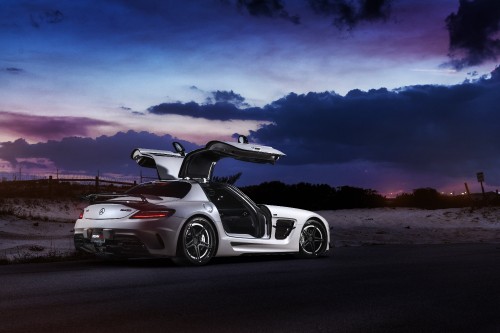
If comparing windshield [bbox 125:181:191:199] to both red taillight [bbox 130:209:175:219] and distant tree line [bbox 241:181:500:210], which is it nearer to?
red taillight [bbox 130:209:175:219]

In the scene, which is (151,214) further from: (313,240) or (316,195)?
(316,195)

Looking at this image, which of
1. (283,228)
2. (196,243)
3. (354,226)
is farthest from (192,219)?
(354,226)

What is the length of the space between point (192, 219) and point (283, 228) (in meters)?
2.38

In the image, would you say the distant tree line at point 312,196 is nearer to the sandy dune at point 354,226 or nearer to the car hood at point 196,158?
the sandy dune at point 354,226

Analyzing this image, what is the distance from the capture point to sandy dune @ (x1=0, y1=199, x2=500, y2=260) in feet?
62.9

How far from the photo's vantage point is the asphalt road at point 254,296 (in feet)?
20.7

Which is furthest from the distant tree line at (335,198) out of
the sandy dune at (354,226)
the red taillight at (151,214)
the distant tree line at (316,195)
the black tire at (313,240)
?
the red taillight at (151,214)

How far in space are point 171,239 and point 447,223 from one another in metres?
23.0

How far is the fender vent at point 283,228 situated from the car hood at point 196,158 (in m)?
1.17

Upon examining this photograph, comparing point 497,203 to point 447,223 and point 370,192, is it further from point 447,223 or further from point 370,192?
point 447,223

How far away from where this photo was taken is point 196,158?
1297 cm

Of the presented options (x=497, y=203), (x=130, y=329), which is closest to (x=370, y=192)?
(x=497, y=203)

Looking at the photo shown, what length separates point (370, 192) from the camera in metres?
40.1

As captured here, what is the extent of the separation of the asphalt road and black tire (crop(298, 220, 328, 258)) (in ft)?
2.29
